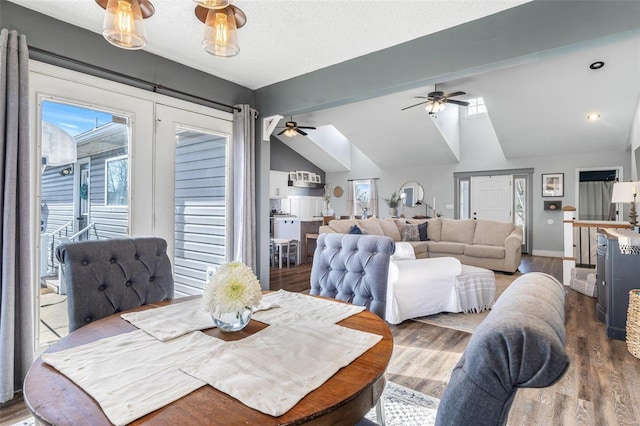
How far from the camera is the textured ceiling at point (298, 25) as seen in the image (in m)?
2.42

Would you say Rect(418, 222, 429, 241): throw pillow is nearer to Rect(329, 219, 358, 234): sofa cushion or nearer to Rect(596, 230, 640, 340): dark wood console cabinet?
Rect(329, 219, 358, 234): sofa cushion

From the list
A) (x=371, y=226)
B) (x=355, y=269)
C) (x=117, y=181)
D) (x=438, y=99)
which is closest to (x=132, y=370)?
(x=355, y=269)

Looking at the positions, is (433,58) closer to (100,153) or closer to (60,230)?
(100,153)

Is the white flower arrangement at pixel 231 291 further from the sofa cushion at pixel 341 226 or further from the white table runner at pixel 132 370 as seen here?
the sofa cushion at pixel 341 226

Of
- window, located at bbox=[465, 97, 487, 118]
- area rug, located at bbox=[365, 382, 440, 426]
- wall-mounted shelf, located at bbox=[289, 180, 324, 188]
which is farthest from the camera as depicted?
wall-mounted shelf, located at bbox=[289, 180, 324, 188]

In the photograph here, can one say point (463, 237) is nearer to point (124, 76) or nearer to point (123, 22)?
point (124, 76)

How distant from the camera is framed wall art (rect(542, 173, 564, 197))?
8.01 metres

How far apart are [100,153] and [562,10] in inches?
144

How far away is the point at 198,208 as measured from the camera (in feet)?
11.9

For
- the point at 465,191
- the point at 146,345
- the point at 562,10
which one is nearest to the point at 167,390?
the point at 146,345

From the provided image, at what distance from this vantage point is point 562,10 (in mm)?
2301

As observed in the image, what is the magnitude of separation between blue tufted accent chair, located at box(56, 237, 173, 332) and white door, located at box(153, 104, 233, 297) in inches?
61.4

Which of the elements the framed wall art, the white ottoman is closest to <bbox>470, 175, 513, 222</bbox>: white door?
the framed wall art

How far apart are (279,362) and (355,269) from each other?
36.6 inches
